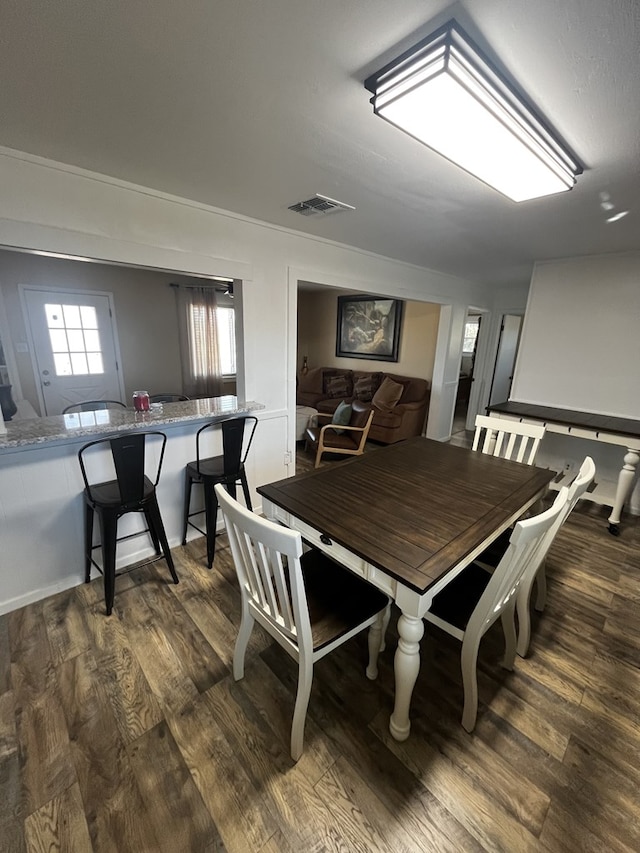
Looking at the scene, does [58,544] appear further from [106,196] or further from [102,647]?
[106,196]

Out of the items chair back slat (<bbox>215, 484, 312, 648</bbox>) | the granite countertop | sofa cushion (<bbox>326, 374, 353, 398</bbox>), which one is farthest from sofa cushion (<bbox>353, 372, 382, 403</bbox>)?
chair back slat (<bbox>215, 484, 312, 648</bbox>)

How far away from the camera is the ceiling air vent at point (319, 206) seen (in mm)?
1983

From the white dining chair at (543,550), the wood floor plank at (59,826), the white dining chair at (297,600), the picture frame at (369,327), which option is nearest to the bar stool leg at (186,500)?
the white dining chair at (297,600)

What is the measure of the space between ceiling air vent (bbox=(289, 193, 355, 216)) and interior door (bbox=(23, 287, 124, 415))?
3.62 metres

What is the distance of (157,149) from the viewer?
1496 millimetres

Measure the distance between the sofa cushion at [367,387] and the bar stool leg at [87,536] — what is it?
402 cm

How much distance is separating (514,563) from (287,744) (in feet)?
3.68

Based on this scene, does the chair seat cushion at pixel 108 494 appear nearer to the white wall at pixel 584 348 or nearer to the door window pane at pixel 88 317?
the door window pane at pixel 88 317

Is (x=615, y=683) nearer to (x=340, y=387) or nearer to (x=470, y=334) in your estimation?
(x=340, y=387)

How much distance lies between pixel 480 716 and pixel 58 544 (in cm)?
238

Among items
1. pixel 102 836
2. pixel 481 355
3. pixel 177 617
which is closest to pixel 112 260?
pixel 177 617

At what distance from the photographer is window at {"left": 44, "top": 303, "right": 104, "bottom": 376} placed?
4.24 m

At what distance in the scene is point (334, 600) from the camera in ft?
4.65

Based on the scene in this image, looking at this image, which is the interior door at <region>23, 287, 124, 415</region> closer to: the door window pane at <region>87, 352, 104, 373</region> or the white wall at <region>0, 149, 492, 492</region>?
the door window pane at <region>87, 352, 104, 373</region>
